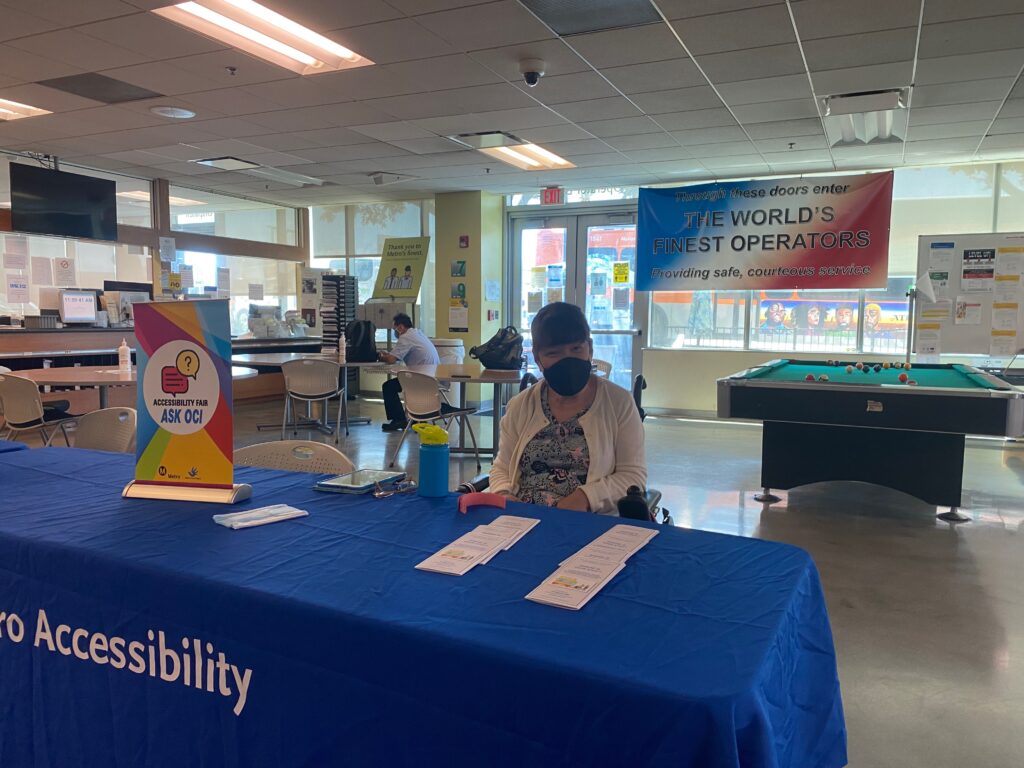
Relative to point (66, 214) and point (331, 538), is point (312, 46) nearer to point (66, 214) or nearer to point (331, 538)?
point (331, 538)

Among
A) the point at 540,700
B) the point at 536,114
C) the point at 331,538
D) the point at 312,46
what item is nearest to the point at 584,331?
the point at 331,538

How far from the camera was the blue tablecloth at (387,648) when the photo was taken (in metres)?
0.98

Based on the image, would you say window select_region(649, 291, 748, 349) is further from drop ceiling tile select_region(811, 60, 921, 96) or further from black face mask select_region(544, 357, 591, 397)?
black face mask select_region(544, 357, 591, 397)

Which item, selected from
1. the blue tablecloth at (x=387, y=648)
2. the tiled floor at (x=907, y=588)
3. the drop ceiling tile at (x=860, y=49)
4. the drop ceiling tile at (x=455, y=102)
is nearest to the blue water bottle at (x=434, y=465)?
the blue tablecloth at (x=387, y=648)

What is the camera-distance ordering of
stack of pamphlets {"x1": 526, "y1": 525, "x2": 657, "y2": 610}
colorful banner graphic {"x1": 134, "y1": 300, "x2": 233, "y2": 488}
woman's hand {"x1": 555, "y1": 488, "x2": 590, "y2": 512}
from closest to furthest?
stack of pamphlets {"x1": 526, "y1": 525, "x2": 657, "y2": 610}
colorful banner graphic {"x1": 134, "y1": 300, "x2": 233, "y2": 488}
woman's hand {"x1": 555, "y1": 488, "x2": 590, "y2": 512}

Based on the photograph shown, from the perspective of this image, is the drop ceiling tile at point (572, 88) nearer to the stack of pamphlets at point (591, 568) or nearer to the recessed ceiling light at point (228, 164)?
the recessed ceiling light at point (228, 164)

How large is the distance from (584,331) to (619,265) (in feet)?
23.8

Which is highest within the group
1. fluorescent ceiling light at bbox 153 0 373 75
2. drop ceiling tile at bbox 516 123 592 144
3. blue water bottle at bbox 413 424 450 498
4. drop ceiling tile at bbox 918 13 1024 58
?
fluorescent ceiling light at bbox 153 0 373 75

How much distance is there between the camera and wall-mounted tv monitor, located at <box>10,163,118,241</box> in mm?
7227

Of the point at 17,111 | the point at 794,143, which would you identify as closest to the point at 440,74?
the point at 794,143

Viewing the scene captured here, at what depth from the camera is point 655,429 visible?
8.09 m

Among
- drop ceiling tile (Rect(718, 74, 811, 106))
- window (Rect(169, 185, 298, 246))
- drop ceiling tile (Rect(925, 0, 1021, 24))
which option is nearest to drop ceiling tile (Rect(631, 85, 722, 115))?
drop ceiling tile (Rect(718, 74, 811, 106))

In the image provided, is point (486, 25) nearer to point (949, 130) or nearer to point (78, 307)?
point (949, 130)

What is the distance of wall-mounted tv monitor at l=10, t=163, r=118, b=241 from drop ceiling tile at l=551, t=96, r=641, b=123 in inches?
213
